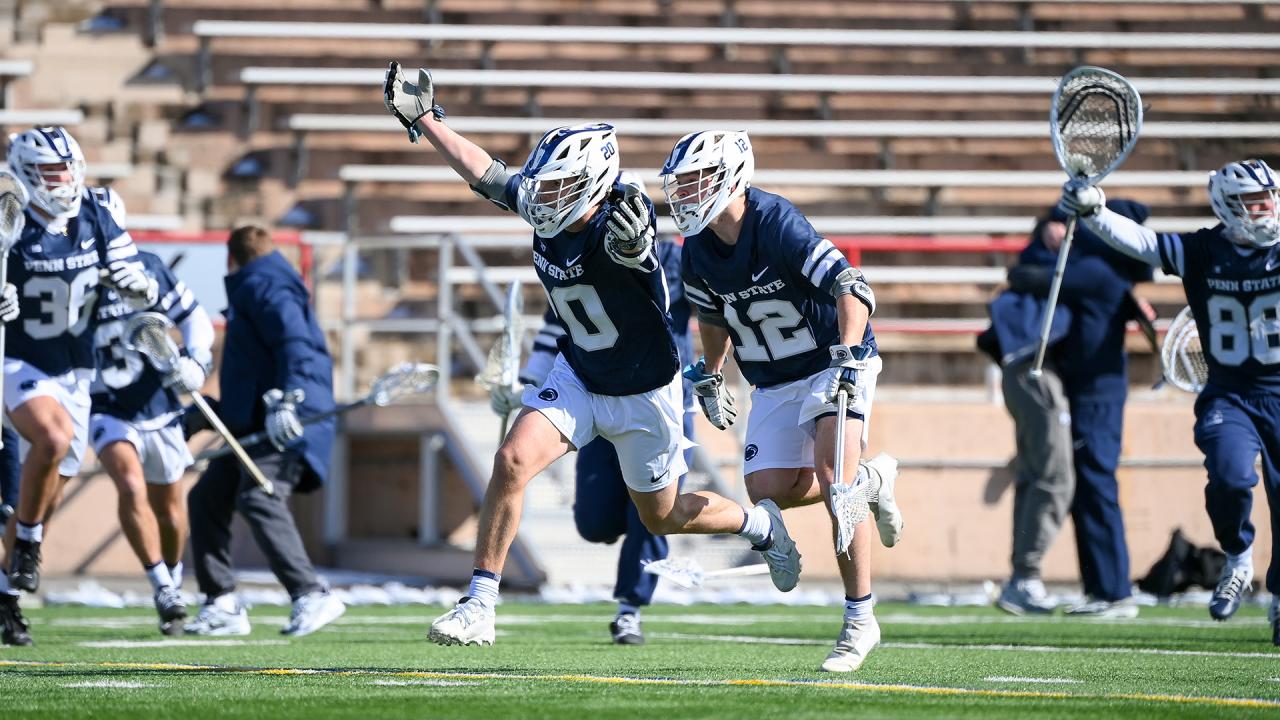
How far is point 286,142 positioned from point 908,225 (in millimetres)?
5144

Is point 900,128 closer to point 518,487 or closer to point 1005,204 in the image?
point 1005,204

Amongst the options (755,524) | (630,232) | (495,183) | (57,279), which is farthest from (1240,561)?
(57,279)

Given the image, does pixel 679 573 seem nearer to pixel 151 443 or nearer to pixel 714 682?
pixel 714 682

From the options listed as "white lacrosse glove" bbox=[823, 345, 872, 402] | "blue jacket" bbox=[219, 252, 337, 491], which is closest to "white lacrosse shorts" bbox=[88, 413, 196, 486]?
"blue jacket" bbox=[219, 252, 337, 491]

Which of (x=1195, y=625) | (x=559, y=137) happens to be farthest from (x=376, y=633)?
(x=1195, y=625)

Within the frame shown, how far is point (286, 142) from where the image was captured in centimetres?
1451

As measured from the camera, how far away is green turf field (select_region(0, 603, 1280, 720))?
4309 millimetres

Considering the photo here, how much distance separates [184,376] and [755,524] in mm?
2980

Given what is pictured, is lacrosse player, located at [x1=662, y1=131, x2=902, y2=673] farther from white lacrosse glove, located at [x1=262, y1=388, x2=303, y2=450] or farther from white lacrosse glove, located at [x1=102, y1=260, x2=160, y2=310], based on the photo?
white lacrosse glove, located at [x1=102, y1=260, x2=160, y2=310]

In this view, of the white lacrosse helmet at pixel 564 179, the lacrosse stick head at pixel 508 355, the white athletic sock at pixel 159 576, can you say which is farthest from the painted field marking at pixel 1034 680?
the white athletic sock at pixel 159 576

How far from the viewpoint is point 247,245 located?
7906 millimetres

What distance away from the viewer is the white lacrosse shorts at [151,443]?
7.67 metres

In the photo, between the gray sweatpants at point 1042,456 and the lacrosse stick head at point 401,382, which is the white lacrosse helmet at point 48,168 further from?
the gray sweatpants at point 1042,456

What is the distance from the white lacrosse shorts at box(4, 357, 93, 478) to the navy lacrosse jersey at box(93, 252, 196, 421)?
0.63 feet
